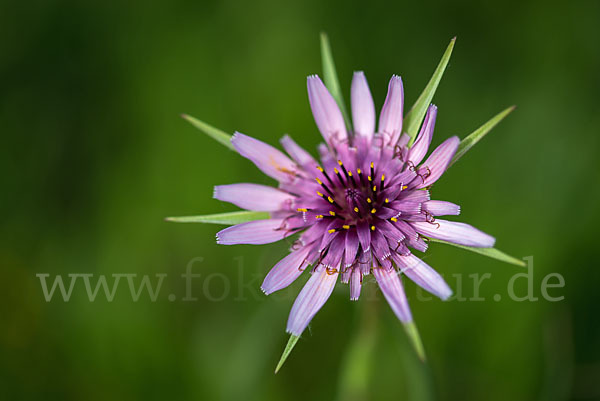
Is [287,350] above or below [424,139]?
below

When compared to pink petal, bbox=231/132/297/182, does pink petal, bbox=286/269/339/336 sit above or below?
below

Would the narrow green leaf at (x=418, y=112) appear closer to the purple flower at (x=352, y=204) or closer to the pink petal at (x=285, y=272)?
the purple flower at (x=352, y=204)

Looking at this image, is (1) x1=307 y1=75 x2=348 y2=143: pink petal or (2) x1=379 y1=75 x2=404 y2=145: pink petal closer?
(2) x1=379 y1=75 x2=404 y2=145: pink petal

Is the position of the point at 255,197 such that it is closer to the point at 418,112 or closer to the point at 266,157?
the point at 266,157

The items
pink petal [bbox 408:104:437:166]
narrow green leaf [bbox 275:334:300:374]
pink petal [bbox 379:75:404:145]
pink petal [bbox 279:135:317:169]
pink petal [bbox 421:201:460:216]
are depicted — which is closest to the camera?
narrow green leaf [bbox 275:334:300:374]

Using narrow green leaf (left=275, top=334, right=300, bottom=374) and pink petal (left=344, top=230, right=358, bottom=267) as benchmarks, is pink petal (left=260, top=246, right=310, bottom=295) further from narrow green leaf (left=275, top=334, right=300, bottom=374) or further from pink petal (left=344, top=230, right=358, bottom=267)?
narrow green leaf (left=275, top=334, right=300, bottom=374)

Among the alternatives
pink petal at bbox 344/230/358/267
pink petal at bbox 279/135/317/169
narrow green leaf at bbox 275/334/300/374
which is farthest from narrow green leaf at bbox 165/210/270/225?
narrow green leaf at bbox 275/334/300/374

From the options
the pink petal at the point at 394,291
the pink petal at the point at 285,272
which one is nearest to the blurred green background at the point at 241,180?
the pink petal at the point at 285,272

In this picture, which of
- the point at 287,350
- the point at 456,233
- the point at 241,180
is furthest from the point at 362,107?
the point at 241,180
